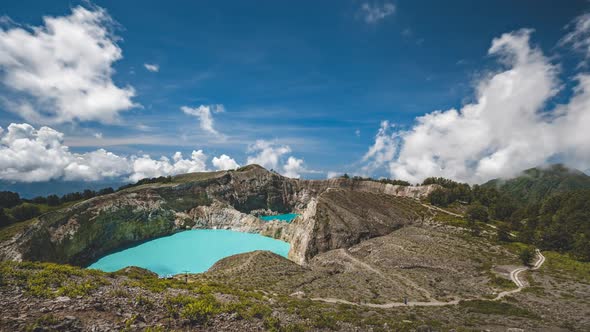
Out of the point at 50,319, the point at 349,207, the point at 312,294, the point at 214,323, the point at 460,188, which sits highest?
the point at 460,188

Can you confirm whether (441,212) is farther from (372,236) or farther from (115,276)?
(115,276)

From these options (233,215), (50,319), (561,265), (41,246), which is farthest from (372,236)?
(41,246)

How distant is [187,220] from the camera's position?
101500 millimetres

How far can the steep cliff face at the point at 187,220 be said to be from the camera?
6072 centimetres

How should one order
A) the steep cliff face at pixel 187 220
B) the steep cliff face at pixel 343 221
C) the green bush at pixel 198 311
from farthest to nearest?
Answer: the steep cliff face at pixel 343 221
the steep cliff face at pixel 187 220
the green bush at pixel 198 311

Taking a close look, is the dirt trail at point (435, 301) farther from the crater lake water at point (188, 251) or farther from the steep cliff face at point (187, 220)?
the crater lake water at point (188, 251)

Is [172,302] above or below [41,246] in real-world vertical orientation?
above

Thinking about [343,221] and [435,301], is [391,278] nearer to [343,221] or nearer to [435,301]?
[435,301]

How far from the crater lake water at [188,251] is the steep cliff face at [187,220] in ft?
16.1

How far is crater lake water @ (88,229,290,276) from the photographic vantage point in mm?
61281

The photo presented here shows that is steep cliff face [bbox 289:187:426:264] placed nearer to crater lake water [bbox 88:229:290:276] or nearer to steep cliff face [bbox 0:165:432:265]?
steep cliff face [bbox 0:165:432:265]

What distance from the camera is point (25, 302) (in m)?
12.4

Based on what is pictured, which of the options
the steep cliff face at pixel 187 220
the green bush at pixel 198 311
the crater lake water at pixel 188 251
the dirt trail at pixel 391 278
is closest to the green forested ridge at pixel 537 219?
the steep cliff face at pixel 187 220

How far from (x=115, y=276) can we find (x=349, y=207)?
63536 mm
